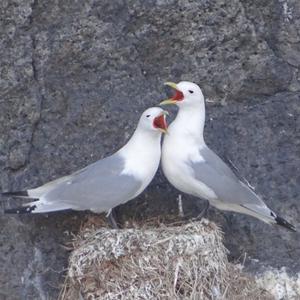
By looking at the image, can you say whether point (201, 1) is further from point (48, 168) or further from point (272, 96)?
point (48, 168)

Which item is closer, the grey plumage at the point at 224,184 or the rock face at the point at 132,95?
the grey plumage at the point at 224,184

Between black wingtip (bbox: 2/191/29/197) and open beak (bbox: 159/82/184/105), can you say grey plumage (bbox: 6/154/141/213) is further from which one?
open beak (bbox: 159/82/184/105)

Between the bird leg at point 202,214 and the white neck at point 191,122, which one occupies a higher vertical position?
the white neck at point 191,122

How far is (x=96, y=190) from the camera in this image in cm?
436

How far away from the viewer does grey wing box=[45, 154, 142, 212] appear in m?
4.36

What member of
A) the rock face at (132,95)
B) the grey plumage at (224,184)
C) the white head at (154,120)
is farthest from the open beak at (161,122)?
the rock face at (132,95)

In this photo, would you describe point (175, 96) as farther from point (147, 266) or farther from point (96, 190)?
point (147, 266)

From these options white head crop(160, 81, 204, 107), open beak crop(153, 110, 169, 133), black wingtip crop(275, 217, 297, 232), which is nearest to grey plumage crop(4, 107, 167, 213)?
open beak crop(153, 110, 169, 133)

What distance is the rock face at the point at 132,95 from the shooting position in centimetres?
457

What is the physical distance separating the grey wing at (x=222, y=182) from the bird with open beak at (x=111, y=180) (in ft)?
0.44

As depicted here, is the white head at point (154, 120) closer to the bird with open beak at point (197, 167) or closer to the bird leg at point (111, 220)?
the bird with open beak at point (197, 167)

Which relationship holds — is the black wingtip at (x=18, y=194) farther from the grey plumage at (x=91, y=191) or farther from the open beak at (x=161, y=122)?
the open beak at (x=161, y=122)

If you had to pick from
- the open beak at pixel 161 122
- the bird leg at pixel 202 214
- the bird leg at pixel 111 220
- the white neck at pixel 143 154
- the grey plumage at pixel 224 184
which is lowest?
the bird leg at pixel 202 214

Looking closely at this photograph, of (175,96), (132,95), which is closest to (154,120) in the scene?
(175,96)
